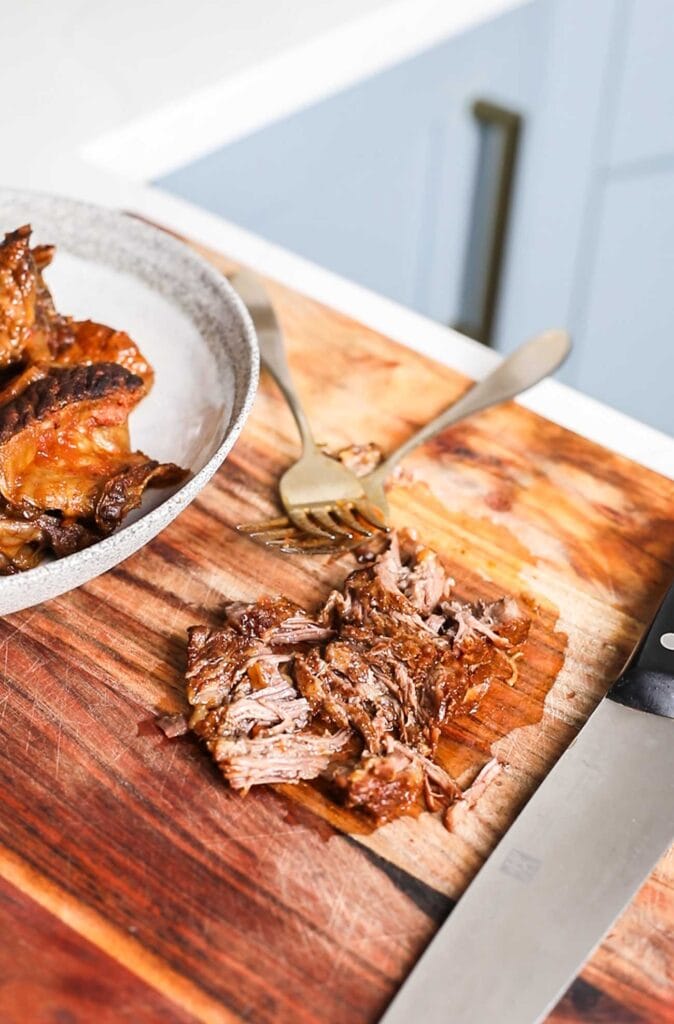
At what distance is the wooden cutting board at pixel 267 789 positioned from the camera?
952mm

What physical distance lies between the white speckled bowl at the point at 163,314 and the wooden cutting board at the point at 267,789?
103mm

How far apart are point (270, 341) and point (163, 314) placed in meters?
0.17

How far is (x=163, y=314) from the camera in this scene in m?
1.52

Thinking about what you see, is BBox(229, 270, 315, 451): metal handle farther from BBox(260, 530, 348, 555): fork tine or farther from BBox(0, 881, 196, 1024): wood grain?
BBox(0, 881, 196, 1024): wood grain

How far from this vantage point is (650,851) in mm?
1012

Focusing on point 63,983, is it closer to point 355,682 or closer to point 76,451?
point 355,682

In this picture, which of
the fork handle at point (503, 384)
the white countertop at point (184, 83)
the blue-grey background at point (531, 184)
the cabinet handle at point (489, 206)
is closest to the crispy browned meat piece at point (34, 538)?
the fork handle at point (503, 384)

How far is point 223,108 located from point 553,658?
152cm

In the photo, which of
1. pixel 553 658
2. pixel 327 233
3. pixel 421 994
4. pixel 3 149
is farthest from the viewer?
pixel 327 233

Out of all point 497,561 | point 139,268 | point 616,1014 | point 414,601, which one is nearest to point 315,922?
point 616,1014

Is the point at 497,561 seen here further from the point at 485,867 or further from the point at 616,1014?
the point at 616,1014

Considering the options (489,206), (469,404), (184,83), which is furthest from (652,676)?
(489,206)

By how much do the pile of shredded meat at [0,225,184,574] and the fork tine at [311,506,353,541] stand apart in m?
0.19

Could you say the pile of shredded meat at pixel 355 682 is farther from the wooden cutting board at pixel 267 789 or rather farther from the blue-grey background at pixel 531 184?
the blue-grey background at pixel 531 184
